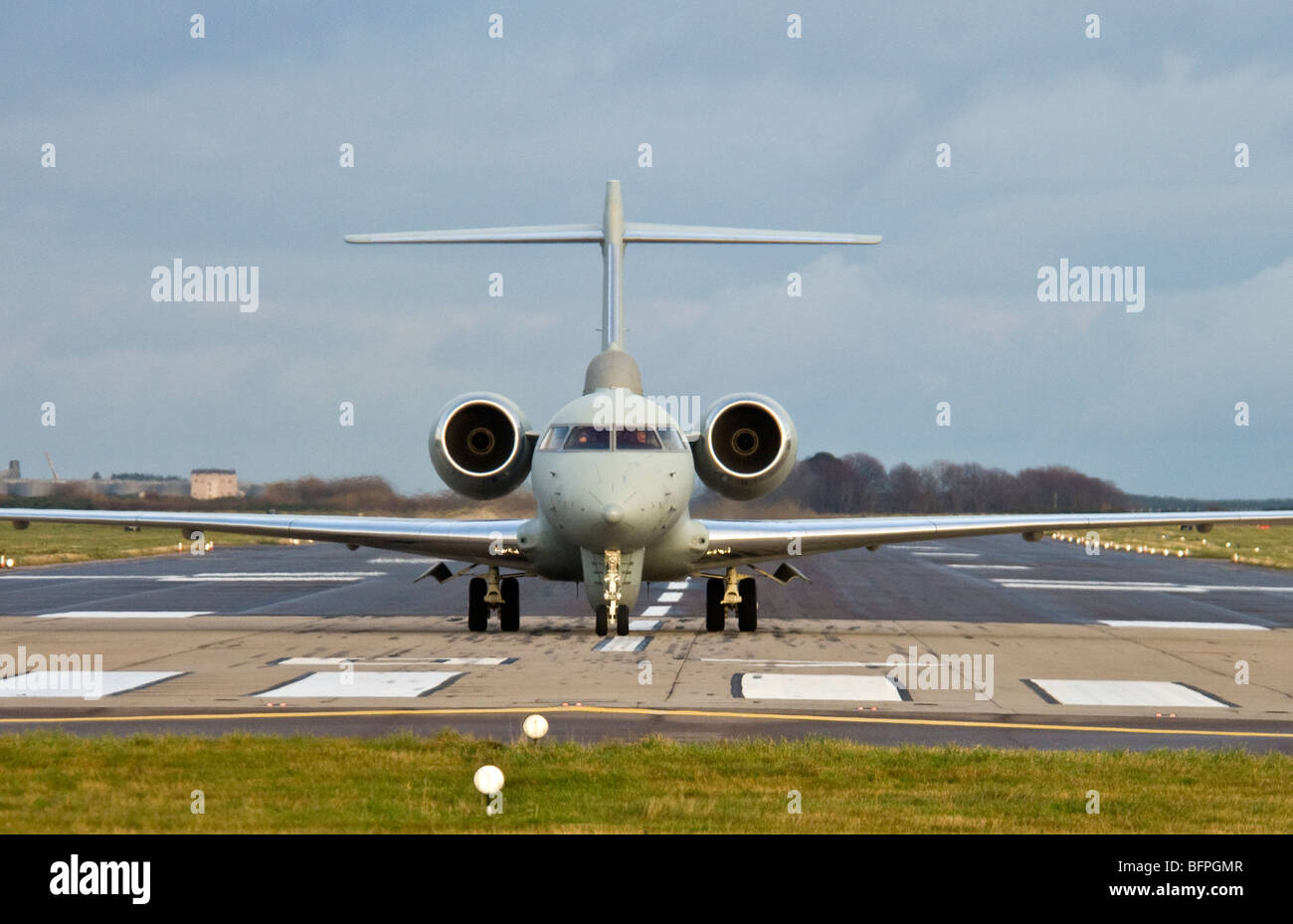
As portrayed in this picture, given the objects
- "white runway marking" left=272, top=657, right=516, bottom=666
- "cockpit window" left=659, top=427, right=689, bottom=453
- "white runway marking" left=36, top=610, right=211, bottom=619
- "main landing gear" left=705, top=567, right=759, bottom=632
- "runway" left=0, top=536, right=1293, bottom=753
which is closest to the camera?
"runway" left=0, top=536, right=1293, bottom=753

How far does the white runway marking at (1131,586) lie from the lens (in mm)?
41625

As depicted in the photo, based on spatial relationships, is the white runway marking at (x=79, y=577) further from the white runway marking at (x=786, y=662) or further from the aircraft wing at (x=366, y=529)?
the white runway marking at (x=786, y=662)

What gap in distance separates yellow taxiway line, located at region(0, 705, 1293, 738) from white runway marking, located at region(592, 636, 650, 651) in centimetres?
661

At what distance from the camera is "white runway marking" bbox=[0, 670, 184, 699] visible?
55.5 ft

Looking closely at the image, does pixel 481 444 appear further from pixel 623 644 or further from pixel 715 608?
pixel 715 608

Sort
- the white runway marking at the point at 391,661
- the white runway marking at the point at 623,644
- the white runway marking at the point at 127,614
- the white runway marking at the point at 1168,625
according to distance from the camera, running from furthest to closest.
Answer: the white runway marking at the point at 127,614 < the white runway marking at the point at 1168,625 < the white runway marking at the point at 623,644 < the white runway marking at the point at 391,661

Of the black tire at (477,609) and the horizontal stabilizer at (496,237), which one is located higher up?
the horizontal stabilizer at (496,237)

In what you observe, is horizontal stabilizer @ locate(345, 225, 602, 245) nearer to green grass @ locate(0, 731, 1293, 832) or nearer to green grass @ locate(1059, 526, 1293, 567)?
green grass @ locate(0, 731, 1293, 832)

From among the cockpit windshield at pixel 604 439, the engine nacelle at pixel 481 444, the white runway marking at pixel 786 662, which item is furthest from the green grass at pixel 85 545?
the white runway marking at pixel 786 662

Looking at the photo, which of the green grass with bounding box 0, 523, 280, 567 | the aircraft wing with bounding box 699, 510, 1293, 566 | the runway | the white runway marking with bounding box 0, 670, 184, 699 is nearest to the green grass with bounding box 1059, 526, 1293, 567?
the runway

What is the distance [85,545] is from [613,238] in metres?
53.4

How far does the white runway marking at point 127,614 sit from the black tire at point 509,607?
756 centimetres
